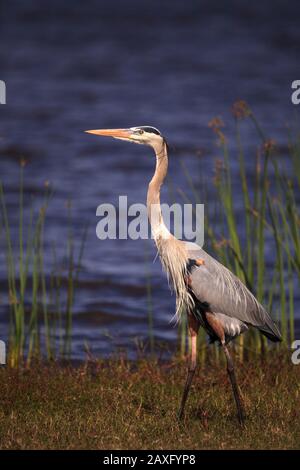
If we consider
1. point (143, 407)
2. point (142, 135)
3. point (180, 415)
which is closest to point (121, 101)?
point (142, 135)

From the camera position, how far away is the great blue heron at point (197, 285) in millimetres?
6441

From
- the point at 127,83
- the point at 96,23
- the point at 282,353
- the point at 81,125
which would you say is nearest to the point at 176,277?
the point at 282,353

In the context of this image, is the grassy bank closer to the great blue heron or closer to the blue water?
the great blue heron

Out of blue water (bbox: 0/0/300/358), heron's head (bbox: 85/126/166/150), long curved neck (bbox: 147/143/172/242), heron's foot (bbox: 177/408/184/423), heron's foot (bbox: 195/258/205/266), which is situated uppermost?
blue water (bbox: 0/0/300/358)

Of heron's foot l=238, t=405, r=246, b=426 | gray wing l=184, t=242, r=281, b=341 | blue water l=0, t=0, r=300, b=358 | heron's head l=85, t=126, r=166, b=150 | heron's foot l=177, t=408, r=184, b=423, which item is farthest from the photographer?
blue water l=0, t=0, r=300, b=358

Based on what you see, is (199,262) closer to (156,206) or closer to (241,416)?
(156,206)

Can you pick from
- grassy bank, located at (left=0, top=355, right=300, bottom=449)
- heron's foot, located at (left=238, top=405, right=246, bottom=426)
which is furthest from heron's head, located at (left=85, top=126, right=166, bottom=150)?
heron's foot, located at (left=238, top=405, right=246, bottom=426)

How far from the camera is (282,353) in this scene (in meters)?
7.64

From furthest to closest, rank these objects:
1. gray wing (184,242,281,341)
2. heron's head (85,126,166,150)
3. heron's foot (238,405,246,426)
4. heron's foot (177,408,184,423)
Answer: heron's head (85,126,166,150) → gray wing (184,242,281,341) → heron's foot (177,408,184,423) → heron's foot (238,405,246,426)

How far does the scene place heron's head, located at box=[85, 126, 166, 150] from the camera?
21.6 feet

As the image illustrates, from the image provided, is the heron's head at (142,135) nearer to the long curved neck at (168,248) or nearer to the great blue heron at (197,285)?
the great blue heron at (197,285)

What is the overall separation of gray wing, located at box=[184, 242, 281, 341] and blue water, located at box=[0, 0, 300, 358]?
2.43m

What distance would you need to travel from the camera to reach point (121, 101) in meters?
20.1

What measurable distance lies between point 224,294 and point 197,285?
188mm
